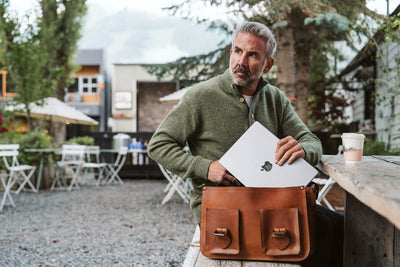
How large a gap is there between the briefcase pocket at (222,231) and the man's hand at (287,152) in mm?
318

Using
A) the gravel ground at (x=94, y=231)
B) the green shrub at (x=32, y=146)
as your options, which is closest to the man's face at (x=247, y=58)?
the gravel ground at (x=94, y=231)

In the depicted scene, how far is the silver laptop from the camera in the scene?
1.77m

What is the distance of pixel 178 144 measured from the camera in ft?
6.82

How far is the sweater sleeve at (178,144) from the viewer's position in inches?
77.0

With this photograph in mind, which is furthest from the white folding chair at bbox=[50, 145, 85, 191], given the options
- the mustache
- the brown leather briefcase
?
the brown leather briefcase

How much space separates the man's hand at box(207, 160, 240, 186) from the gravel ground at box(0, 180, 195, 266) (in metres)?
1.95

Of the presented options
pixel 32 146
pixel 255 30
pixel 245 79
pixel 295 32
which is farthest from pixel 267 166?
pixel 32 146

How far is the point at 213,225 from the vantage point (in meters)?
1.67

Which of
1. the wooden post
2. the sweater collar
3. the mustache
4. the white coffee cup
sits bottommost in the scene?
the wooden post

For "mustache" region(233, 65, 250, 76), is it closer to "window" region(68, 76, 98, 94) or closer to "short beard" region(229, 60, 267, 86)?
"short beard" region(229, 60, 267, 86)

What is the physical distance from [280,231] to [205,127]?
689mm

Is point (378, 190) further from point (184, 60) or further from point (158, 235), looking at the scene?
point (184, 60)

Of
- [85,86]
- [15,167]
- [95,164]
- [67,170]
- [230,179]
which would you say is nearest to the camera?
[230,179]

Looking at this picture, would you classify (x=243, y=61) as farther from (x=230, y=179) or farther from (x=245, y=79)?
(x=230, y=179)
